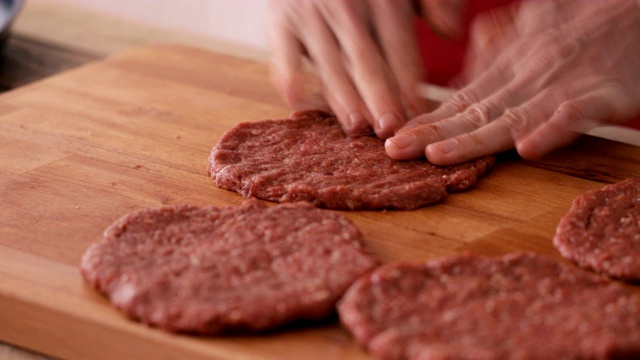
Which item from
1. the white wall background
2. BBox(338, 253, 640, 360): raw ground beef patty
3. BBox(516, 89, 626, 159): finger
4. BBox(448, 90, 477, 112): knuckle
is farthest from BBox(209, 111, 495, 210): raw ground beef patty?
the white wall background

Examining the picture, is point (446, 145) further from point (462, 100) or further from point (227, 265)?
point (227, 265)

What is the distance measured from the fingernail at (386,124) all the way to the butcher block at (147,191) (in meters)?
0.34

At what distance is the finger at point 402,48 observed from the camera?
2.84 m

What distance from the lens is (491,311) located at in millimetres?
1738

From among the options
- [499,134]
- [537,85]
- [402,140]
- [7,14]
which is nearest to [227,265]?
[402,140]

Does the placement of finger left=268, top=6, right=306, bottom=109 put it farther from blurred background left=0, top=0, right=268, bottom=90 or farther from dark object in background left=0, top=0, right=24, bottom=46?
dark object in background left=0, top=0, right=24, bottom=46

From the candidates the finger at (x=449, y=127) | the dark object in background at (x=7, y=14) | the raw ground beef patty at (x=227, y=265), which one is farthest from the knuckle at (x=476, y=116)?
the dark object in background at (x=7, y=14)

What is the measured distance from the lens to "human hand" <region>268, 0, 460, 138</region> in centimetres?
275

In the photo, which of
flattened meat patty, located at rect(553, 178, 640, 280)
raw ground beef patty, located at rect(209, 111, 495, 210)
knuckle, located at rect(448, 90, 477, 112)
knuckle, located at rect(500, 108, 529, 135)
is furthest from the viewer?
knuckle, located at rect(448, 90, 477, 112)

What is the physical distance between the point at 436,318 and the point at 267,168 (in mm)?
906

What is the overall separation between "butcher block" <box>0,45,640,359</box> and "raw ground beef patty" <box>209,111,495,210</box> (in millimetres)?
44

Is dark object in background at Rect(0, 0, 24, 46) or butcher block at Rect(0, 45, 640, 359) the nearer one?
butcher block at Rect(0, 45, 640, 359)

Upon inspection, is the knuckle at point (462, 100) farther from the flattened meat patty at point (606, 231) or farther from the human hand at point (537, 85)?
the flattened meat patty at point (606, 231)

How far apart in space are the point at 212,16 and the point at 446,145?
3360mm
